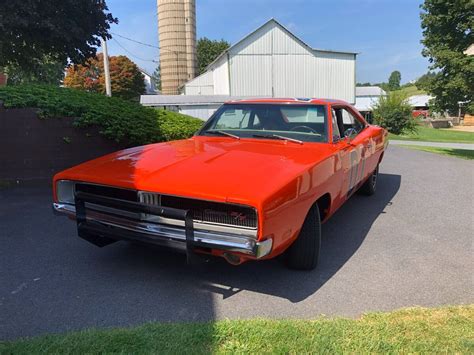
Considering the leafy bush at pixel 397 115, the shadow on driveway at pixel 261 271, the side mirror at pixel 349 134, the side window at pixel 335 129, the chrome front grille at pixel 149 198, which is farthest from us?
the leafy bush at pixel 397 115

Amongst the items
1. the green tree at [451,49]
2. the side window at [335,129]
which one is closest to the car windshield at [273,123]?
the side window at [335,129]

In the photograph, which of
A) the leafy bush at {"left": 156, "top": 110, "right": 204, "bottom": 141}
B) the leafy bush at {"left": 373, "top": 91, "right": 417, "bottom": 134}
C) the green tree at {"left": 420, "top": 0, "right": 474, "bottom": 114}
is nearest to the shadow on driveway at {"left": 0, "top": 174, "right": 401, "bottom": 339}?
the leafy bush at {"left": 156, "top": 110, "right": 204, "bottom": 141}

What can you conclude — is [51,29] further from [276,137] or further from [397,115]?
[397,115]

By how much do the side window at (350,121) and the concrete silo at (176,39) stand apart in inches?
1673

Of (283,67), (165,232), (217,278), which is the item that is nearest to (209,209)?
(165,232)

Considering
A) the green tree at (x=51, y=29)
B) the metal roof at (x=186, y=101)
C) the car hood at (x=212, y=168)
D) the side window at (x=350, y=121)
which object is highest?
the green tree at (x=51, y=29)

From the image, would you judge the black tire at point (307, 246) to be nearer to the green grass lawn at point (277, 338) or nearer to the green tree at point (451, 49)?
the green grass lawn at point (277, 338)

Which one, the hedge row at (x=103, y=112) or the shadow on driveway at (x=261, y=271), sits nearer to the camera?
the shadow on driveway at (x=261, y=271)

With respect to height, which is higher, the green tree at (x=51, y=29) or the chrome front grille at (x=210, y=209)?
the green tree at (x=51, y=29)

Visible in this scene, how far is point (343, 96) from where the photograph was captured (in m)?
33.3

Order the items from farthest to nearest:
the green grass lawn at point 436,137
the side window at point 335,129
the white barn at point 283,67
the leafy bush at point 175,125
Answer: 1. the white barn at point 283,67
2. the green grass lawn at point 436,137
3. the leafy bush at point 175,125
4. the side window at point 335,129

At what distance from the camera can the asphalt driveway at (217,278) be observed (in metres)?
3.12

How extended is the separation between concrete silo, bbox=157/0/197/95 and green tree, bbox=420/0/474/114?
36308 mm

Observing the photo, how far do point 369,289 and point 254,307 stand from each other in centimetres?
103
